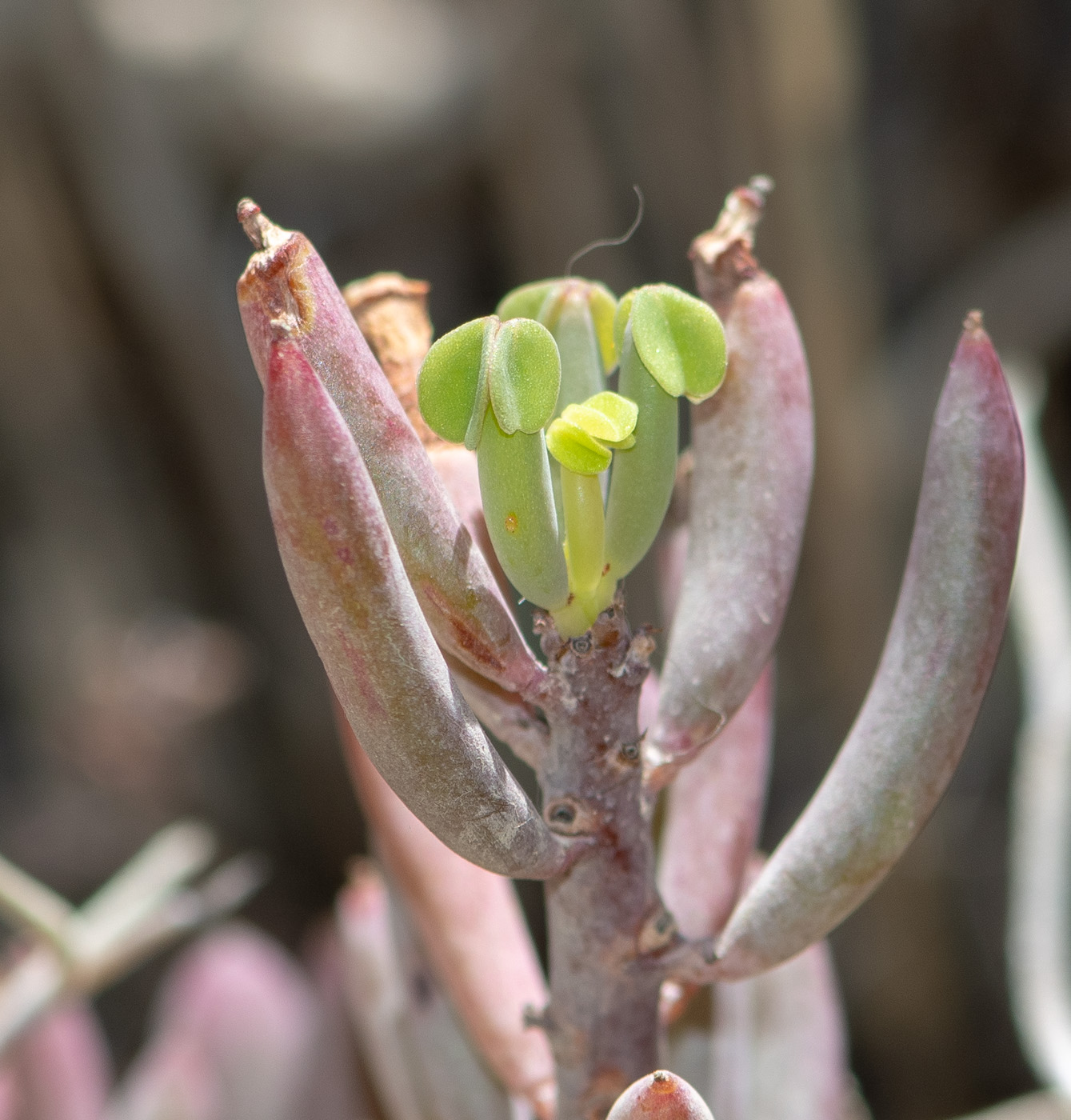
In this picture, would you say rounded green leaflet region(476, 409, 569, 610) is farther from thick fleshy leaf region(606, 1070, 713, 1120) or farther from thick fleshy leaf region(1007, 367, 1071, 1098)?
thick fleshy leaf region(1007, 367, 1071, 1098)

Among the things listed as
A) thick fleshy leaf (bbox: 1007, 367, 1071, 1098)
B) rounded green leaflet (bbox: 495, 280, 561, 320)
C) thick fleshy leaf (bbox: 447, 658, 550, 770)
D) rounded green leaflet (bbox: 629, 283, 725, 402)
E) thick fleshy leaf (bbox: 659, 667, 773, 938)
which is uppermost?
rounded green leaflet (bbox: 495, 280, 561, 320)

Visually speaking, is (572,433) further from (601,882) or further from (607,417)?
(601,882)

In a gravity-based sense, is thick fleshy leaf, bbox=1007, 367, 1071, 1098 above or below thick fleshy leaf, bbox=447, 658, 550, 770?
below

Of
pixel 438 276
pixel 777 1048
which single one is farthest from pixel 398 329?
pixel 438 276

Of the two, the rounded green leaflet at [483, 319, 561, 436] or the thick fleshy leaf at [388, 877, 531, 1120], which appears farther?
the thick fleshy leaf at [388, 877, 531, 1120]

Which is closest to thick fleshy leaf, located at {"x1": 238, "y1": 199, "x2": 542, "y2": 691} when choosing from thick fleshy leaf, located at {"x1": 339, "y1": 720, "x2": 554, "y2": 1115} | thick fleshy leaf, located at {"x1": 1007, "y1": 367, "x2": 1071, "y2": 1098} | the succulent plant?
the succulent plant

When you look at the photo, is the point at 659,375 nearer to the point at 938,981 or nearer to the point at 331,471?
the point at 331,471

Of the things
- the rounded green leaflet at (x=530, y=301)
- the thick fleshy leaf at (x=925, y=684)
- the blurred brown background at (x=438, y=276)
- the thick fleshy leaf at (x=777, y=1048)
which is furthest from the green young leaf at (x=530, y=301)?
the blurred brown background at (x=438, y=276)
